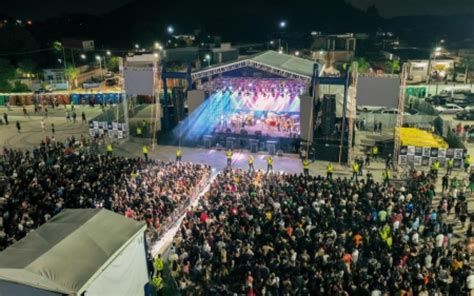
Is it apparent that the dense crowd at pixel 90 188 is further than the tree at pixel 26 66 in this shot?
No

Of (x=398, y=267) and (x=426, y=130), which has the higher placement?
(x=426, y=130)

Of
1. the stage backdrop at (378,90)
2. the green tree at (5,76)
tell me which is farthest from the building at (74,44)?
the stage backdrop at (378,90)

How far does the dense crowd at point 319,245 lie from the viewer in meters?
10.7

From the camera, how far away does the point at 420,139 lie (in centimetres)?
2388

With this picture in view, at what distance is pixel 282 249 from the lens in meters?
12.1

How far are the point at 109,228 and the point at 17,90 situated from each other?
45.5m

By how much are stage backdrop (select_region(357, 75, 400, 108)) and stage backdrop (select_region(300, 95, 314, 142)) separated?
3097 millimetres

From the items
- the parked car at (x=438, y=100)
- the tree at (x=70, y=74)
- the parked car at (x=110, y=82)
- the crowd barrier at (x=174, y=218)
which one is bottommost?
the crowd barrier at (x=174, y=218)

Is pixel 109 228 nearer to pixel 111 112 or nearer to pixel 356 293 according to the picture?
pixel 356 293

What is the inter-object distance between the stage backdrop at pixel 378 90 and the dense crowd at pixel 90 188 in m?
10.7

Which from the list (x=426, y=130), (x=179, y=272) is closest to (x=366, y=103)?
(x=426, y=130)

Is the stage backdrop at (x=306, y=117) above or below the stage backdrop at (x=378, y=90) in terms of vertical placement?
below

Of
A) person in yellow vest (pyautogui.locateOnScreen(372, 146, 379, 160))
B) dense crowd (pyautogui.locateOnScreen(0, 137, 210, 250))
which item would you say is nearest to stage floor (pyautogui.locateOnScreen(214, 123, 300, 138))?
person in yellow vest (pyautogui.locateOnScreen(372, 146, 379, 160))

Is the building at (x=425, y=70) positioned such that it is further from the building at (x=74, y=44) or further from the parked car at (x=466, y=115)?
the building at (x=74, y=44)
